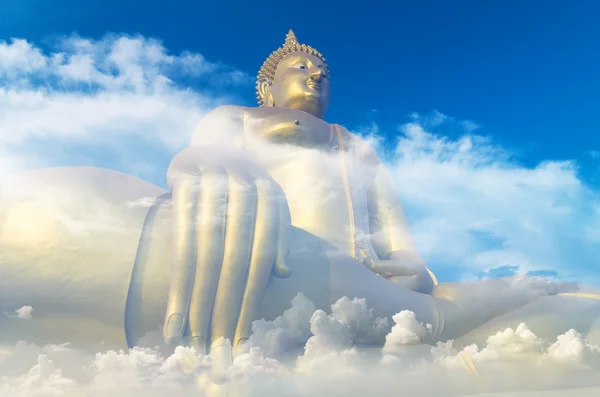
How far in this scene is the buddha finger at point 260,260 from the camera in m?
3.26

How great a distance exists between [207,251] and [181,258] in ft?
0.45

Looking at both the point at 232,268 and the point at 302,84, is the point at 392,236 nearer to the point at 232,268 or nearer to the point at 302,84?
the point at 302,84

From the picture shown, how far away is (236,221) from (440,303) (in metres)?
1.43

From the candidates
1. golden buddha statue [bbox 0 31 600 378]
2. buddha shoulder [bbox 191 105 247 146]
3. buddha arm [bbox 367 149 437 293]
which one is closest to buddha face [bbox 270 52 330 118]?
buddha shoulder [bbox 191 105 247 146]

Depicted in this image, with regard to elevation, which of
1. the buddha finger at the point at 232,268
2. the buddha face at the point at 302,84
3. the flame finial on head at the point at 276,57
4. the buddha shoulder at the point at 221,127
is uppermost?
the flame finial on head at the point at 276,57

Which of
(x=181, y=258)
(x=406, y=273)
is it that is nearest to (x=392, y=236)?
(x=406, y=273)

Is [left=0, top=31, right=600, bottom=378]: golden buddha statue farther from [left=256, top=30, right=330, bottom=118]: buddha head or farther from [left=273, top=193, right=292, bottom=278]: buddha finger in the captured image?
[left=256, top=30, right=330, bottom=118]: buddha head

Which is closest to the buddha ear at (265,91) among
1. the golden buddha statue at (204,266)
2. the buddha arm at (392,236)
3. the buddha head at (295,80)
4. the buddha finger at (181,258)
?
the buddha head at (295,80)

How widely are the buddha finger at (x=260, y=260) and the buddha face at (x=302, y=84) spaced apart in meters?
1.52

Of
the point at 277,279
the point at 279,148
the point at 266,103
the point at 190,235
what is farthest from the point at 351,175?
the point at 190,235

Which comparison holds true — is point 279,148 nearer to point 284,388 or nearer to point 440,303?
point 440,303

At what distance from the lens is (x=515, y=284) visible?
3912 mm

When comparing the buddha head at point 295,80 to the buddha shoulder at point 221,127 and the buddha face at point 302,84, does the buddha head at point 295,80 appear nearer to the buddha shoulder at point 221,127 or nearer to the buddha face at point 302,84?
the buddha face at point 302,84

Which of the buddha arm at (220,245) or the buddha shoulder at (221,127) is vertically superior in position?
the buddha shoulder at (221,127)
